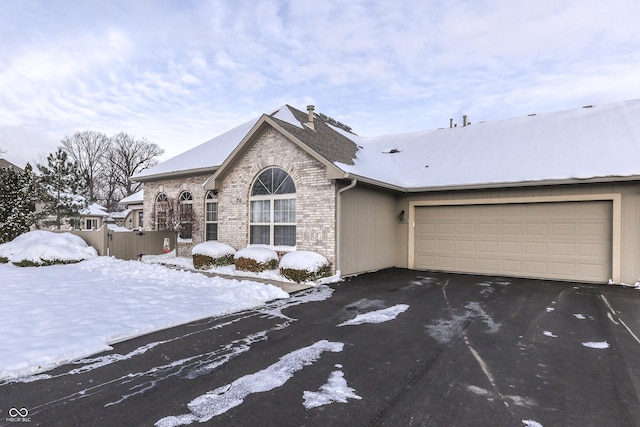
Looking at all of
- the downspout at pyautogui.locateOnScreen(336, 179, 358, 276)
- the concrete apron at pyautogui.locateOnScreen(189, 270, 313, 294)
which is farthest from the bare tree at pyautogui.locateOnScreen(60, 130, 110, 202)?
the downspout at pyautogui.locateOnScreen(336, 179, 358, 276)

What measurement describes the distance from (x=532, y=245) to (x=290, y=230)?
7.62 metres

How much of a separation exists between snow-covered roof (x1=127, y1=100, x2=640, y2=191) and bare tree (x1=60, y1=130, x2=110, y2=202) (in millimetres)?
39458

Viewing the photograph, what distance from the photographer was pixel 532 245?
10.6 metres

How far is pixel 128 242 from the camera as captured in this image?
1414 cm

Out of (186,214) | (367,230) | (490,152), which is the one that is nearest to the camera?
(367,230)

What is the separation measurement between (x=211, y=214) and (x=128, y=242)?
366cm

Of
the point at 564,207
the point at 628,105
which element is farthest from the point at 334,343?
the point at 628,105

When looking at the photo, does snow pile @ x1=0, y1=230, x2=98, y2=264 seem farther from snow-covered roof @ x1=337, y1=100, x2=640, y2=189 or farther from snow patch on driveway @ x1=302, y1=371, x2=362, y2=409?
snow patch on driveway @ x1=302, y1=371, x2=362, y2=409

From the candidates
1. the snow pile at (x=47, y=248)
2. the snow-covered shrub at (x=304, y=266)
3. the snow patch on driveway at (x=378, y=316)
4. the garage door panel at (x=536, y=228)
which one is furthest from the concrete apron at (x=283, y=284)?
the garage door panel at (x=536, y=228)

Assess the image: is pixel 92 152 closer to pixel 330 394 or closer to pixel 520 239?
pixel 520 239

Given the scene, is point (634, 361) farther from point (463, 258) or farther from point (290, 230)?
point (290, 230)

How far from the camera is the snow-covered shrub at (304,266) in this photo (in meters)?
9.18

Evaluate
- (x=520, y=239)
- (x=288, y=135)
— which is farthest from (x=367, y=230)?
(x=520, y=239)

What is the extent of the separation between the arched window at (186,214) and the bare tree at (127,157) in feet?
123
